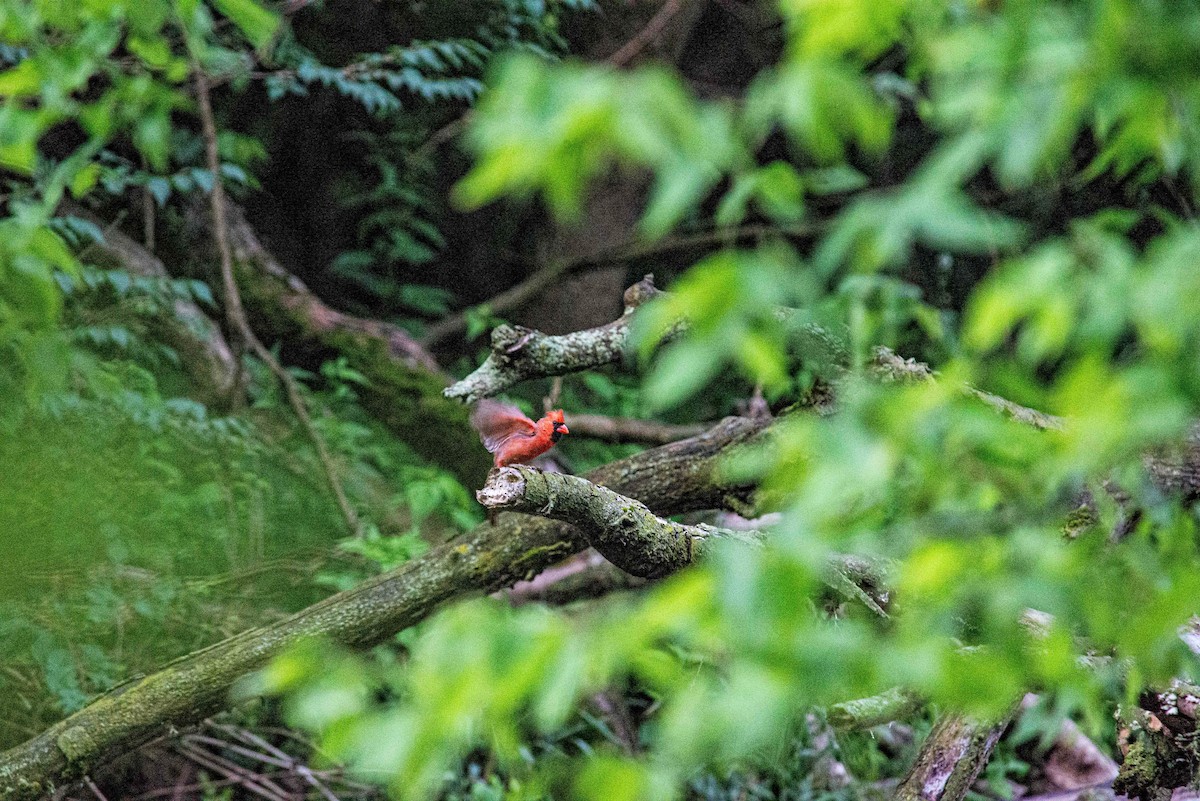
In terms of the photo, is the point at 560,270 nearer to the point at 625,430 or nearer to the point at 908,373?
the point at 625,430

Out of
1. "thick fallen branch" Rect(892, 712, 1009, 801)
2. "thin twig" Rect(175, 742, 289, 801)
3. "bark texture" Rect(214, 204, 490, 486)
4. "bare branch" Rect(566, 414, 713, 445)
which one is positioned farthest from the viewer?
"bark texture" Rect(214, 204, 490, 486)

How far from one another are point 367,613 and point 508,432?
587 millimetres

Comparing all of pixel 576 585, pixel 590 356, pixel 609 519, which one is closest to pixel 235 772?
pixel 576 585

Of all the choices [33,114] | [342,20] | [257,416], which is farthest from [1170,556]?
[342,20]

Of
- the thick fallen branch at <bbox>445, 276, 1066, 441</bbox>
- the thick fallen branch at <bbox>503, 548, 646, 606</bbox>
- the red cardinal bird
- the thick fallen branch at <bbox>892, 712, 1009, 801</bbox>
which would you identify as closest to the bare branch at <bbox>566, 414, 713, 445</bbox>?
the thick fallen branch at <bbox>503, 548, 646, 606</bbox>

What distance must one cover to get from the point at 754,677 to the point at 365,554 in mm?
2493

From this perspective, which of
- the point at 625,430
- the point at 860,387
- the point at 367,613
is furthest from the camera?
the point at 625,430

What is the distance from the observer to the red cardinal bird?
2.16 m

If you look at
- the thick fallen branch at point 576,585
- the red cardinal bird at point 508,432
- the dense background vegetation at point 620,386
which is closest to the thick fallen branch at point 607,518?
the dense background vegetation at point 620,386

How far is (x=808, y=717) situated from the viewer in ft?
11.9

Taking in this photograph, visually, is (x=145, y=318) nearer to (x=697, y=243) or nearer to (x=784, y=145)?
(x=697, y=243)

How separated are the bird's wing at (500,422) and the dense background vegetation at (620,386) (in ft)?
0.46

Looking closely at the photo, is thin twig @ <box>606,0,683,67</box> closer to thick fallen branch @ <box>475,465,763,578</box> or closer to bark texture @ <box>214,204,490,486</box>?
bark texture @ <box>214,204,490,486</box>

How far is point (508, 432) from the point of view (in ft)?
7.16
